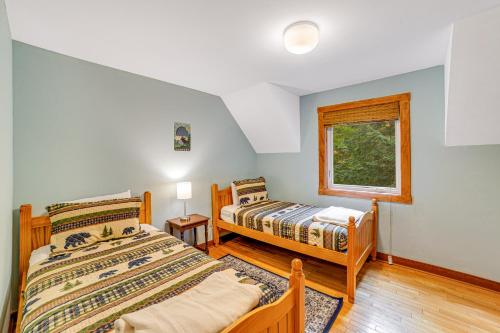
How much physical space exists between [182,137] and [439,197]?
3.12 m

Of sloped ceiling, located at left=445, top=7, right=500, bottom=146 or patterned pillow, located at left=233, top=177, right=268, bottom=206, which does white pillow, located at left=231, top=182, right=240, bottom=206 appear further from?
sloped ceiling, located at left=445, top=7, right=500, bottom=146

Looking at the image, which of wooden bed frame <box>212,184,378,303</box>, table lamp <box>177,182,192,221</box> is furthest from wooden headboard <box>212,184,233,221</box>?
table lamp <box>177,182,192,221</box>

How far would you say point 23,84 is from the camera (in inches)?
73.9

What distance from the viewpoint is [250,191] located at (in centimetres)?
355

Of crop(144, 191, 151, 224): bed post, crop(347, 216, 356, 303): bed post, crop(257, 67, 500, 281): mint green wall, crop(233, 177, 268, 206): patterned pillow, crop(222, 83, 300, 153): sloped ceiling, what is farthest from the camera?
crop(233, 177, 268, 206): patterned pillow

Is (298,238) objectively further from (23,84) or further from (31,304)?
(23,84)

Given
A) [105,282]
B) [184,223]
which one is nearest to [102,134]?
[184,223]

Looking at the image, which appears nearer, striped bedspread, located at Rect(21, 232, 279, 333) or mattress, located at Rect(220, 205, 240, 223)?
striped bedspread, located at Rect(21, 232, 279, 333)

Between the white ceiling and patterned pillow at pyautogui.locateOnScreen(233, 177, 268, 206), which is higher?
the white ceiling

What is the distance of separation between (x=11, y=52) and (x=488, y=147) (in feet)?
14.0

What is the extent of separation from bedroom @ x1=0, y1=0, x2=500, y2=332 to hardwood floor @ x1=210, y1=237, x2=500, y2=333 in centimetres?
2

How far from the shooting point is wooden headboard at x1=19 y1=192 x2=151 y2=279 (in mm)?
1827

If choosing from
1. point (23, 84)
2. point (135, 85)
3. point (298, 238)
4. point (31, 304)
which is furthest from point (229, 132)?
point (31, 304)

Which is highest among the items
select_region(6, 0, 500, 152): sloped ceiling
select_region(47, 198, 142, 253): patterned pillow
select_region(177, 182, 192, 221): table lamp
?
select_region(6, 0, 500, 152): sloped ceiling
